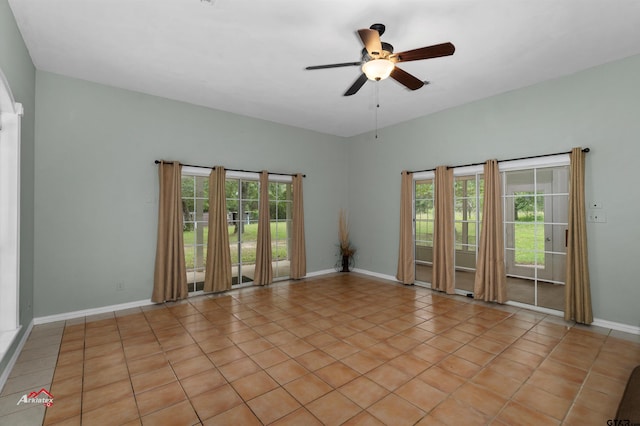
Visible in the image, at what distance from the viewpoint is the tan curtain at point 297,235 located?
246 inches

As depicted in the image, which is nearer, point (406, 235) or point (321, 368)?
point (321, 368)

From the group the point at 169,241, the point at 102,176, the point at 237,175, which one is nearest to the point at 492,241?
the point at 237,175

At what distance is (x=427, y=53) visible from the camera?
258cm

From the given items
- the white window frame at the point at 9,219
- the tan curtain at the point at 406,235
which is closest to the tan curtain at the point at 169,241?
the white window frame at the point at 9,219

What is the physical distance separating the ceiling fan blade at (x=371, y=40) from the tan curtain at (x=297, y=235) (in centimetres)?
388

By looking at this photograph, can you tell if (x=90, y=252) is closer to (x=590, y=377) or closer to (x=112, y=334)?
(x=112, y=334)

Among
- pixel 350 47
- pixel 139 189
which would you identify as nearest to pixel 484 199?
pixel 350 47

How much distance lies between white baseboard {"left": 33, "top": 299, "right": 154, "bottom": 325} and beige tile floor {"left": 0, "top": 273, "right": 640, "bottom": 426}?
15 centimetres

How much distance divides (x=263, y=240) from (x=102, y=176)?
2.75 meters

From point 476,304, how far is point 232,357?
3.73 metres

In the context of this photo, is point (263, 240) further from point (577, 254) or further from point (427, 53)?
point (577, 254)

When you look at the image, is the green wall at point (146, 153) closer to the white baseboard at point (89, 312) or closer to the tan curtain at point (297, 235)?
the white baseboard at point (89, 312)

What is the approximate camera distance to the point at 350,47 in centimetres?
333

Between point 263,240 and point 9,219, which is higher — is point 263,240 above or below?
below
